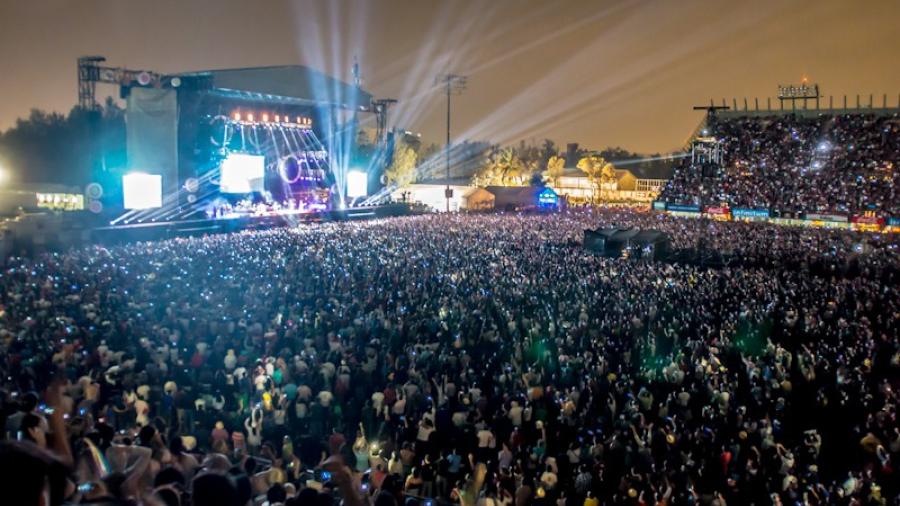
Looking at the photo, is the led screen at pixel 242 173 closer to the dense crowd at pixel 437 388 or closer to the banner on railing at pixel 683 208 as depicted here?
the dense crowd at pixel 437 388

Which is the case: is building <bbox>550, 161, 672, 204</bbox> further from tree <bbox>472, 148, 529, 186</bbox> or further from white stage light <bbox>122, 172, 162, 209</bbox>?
white stage light <bbox>122, 172, 162, 209</bbox>

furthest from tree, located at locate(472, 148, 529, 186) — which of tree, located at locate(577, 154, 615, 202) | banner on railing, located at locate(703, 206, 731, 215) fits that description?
banner on railing, located at locate(703, 206, 731, 215)

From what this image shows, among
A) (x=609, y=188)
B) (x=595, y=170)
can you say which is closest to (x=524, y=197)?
(x=595, y=170)

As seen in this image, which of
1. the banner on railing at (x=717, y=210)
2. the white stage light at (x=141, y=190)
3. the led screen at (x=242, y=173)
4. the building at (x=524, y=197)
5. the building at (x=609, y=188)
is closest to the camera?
the white stage light at (x=141, y=190)

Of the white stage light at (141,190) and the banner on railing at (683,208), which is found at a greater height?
the white stage light at (141,190)

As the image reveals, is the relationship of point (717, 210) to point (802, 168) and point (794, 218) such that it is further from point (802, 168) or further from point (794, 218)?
point (802, 168)

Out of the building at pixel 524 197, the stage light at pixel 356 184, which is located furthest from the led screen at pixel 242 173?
the building at pixel 524 197

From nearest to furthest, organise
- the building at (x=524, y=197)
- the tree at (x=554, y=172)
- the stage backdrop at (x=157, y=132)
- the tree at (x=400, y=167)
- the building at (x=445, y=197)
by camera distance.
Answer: the stage backdrop at (x=157, y=132) < the building at (x=524, y=197) < the building at (x=445, y=197) < the tree at (x=400, y=167) < the tree at (x=554, y=172)
